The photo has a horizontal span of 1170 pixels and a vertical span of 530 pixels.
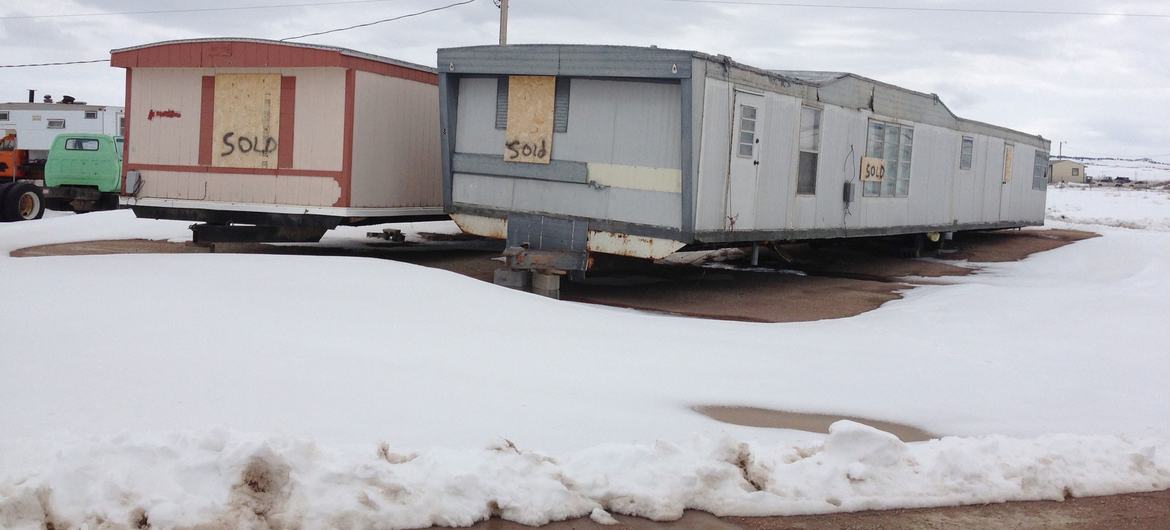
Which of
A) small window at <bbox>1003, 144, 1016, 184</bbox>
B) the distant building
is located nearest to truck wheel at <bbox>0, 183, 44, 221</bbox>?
small window at <bbox>1003, 144, 1016, 184</bbox>

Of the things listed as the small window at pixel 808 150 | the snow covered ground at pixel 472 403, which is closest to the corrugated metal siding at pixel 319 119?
the snow covered ground at pixel 472 403

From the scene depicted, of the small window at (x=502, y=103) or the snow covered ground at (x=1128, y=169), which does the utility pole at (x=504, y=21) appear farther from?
the snow covered ground at (x=1128, y=169)

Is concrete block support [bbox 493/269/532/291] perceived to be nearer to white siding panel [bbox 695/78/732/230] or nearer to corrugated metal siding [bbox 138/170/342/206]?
white siding panel [bbox 695/78/732/230]

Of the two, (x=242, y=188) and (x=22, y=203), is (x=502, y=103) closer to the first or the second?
(x=242, y=188)

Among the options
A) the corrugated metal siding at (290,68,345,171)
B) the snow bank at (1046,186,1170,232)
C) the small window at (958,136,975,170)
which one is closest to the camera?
the corrugated metal siding at (290,68,345,171)

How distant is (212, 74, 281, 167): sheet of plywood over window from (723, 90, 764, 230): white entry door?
18.8 feet

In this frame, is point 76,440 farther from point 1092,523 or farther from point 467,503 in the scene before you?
point 1092,523

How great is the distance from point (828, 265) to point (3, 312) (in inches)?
540

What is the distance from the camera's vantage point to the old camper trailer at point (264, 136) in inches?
516

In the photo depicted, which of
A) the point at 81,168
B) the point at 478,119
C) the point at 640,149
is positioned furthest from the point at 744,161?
the point at 81,168

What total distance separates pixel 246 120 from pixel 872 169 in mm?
8741

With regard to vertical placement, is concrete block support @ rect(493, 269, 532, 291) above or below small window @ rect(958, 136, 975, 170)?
below

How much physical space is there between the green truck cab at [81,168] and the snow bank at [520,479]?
1916 cm

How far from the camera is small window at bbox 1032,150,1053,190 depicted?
23.9 meters
